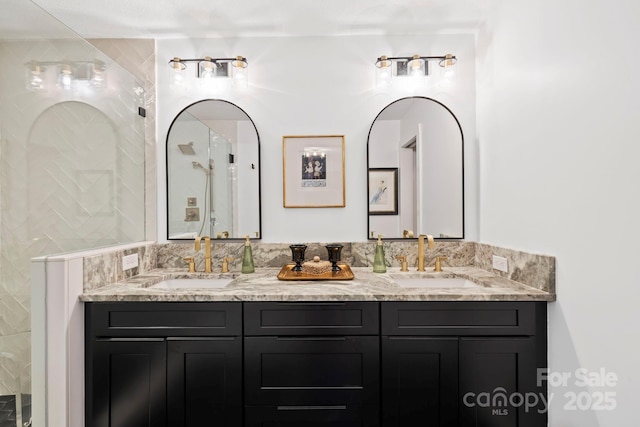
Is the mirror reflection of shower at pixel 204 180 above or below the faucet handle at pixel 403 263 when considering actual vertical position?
above

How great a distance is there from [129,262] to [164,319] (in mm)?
586

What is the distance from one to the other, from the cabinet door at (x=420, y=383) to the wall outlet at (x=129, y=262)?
1.55 m

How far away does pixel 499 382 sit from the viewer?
1.48 meters

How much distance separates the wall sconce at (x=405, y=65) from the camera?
2076mm

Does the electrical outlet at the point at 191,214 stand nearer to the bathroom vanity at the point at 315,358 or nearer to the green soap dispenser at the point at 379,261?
the bathroom vanity at the point at 315,358

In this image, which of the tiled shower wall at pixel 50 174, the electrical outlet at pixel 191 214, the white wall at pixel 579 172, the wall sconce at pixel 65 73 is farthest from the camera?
the electrical outlet at pixel 191 214

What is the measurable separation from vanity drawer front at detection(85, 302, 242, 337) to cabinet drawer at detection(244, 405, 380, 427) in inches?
16.0

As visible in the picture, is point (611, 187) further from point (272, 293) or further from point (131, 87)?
point (131, 87)

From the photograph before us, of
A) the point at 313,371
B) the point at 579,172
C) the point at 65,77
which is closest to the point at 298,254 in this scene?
the point at 313,371

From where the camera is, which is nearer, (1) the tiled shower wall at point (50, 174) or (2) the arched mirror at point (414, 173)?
(1) the tiled shower wall at point (50, 174)

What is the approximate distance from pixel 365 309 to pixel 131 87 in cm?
205

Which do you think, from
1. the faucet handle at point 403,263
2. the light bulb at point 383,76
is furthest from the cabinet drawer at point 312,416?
the light bulb at point 383,76

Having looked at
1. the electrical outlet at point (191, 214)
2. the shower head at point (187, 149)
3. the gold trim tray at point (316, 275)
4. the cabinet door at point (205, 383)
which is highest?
the shower head at point (187, 149)

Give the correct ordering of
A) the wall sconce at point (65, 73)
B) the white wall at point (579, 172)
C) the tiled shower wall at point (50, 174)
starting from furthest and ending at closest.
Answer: the wall sconce at point (65, 73)
the tiled shower wall at point (50, 174)
the white wall at point (579, 172)
